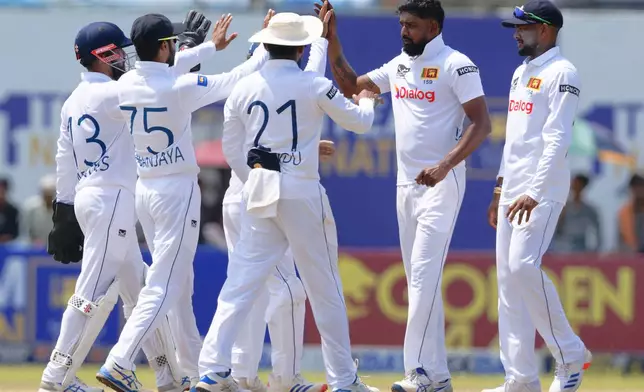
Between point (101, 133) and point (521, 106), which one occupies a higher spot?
point (521, 106)

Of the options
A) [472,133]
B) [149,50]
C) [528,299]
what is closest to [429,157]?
[472,133]

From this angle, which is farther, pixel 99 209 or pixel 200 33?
pixel 200 33

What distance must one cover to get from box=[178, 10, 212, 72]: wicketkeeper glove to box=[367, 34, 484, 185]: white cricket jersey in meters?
1.53

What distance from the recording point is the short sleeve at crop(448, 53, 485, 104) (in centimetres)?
1030

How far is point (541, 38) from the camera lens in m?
10.4

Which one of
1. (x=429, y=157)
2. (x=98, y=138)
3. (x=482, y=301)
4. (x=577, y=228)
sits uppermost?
(x=429, y=157)

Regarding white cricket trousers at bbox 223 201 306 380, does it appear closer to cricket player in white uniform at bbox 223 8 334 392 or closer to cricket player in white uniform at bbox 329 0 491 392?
cricket player in white uniform at bbox 223 8 334 392

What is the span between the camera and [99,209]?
10.4 m

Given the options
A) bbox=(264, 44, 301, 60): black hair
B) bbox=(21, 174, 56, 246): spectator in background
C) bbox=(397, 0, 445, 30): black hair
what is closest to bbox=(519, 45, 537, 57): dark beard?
bbox=(397, 0, 445, 30): black hair

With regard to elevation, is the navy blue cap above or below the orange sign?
above

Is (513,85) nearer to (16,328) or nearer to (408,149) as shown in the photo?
(408,149)

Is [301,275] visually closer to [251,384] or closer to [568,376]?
[251,384]

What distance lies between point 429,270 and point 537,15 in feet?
6.22

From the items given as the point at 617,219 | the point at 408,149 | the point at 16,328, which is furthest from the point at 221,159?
the point at 408,149
